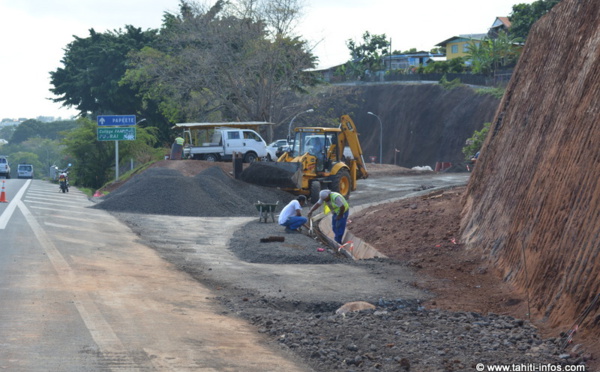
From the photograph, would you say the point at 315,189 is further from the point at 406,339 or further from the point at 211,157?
the point at 406,339

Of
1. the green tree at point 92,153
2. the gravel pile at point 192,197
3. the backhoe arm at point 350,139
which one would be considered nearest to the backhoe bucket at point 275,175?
the gravel pile at point 192,197

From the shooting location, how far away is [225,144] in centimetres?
4022

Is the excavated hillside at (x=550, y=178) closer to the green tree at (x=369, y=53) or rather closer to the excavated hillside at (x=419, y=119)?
the excavated hillside at (x=419, y=119)

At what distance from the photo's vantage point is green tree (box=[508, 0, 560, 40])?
243 ft

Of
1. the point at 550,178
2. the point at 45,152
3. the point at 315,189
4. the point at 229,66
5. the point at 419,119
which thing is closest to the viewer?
the point at 550,178

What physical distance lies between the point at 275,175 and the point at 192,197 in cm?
373

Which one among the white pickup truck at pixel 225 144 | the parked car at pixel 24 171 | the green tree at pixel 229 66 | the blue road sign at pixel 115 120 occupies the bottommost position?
the parked car at pixel 24 171

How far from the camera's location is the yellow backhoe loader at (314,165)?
96.7ft

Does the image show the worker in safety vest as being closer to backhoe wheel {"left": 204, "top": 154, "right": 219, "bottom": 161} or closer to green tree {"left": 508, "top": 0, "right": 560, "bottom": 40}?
backhoe wheel {"left": 204, "top": 154, "right": 219, "bottom": 161}

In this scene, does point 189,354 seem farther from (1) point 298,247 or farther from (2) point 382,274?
(1) point 298,247

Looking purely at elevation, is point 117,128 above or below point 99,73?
below

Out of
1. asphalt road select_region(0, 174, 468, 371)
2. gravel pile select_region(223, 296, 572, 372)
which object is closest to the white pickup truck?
asphalt road select_region(0, 174, 468, 371)

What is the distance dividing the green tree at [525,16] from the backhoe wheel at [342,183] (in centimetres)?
4992

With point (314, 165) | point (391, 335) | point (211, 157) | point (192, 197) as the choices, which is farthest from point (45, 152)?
point (391, 335)
